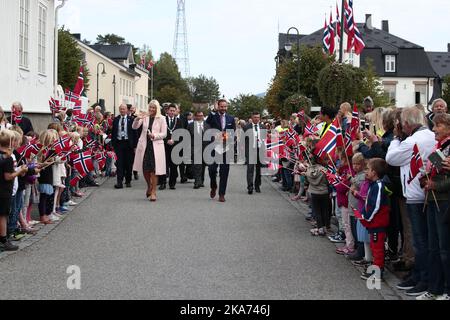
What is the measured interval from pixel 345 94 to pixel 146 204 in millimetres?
11489

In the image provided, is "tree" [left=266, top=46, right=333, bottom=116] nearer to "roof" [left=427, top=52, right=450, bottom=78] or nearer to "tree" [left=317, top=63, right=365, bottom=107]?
"tree" [left=317, top=63, right=365, bottom=107]

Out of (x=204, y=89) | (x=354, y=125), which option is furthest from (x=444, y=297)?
(x=204, y=89)

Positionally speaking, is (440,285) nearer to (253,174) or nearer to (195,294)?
(195,294)

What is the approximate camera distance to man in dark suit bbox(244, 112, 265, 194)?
53.5 ft

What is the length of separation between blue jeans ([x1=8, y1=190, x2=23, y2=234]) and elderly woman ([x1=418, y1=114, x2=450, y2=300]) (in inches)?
218

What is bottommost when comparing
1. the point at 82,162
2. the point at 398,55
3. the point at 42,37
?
the point at 82,162

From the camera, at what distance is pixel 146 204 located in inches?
546

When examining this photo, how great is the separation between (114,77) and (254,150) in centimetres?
5129

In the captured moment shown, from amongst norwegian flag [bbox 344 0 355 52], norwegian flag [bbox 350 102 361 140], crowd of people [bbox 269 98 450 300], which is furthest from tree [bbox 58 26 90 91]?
norwegian flag [bbox 350 102 361 140]

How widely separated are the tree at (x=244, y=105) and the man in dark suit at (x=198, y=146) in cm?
3620

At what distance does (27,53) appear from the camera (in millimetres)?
21250

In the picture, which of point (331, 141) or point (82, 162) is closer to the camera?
point (331, 141)

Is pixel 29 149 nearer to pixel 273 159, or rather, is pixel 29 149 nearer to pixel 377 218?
pixel 377 218
